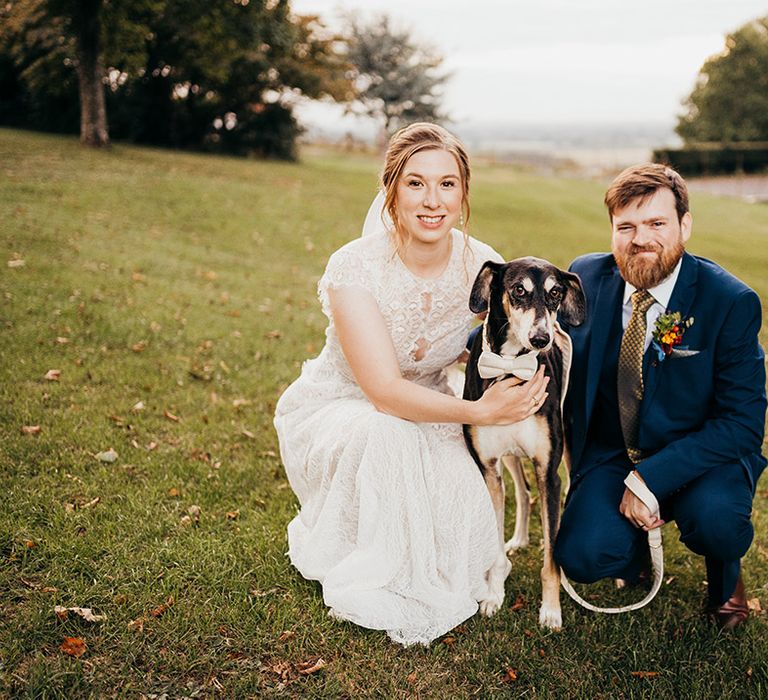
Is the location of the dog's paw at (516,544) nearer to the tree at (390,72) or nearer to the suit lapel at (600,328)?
the suit lapel at (600,328)

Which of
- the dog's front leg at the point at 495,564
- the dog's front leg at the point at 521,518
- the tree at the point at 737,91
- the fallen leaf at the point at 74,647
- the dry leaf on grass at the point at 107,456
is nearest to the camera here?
the fallen leaf at the point at 74,647

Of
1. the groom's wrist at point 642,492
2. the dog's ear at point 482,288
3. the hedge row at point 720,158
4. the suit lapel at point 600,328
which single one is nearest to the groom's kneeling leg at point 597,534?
the groom's wrist at point 642,492

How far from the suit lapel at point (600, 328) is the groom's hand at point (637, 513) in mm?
443

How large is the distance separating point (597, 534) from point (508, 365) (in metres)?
0.96

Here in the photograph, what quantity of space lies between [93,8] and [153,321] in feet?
47.1

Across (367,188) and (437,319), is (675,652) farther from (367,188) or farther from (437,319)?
(367,188)

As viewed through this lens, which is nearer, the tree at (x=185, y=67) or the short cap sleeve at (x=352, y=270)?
the short cap sleeve at (x=352, y=270)

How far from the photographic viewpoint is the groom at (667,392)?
128 inches

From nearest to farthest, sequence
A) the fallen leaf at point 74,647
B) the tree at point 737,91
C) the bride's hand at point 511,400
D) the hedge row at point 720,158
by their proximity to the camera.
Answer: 1. the fallen leaf at point 74,647
2. the bride's hand at point 511,400
3. the hedge row at point 720,158
4. the tree at point 737,91

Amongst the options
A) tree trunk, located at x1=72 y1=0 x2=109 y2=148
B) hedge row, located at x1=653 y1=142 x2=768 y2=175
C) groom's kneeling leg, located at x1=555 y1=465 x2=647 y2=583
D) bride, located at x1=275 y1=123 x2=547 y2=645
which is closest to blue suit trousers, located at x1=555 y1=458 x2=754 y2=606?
groom's kneeling leg, located at x1=555 y1=465 x2=647 y2=583

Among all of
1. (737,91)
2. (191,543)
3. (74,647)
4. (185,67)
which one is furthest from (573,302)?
(737,91)

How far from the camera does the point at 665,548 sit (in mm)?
4270

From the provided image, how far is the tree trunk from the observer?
1797cm

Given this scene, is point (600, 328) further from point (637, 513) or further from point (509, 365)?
point (637, 513)
